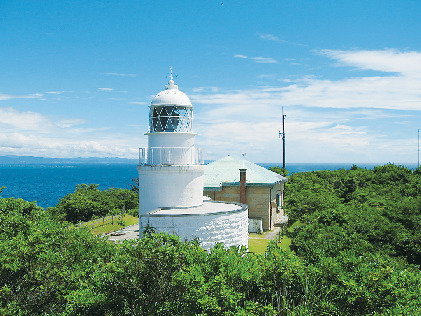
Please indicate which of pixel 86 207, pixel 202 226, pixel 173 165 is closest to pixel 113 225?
pixel 86 207

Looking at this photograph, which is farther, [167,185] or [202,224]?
[167,185]

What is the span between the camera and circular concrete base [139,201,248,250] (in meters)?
17.2

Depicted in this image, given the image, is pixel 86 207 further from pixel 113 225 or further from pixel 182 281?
pixel 182 281

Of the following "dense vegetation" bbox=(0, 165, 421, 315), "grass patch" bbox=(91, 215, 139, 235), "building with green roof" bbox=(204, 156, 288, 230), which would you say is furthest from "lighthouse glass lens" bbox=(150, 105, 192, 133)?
"grass patch" bbox=(91, 215, 139, 235)

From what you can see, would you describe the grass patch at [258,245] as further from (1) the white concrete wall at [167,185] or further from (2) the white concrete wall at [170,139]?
(2) the white concrete wall at [170,139]

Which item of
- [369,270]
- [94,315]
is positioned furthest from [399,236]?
[94,315]

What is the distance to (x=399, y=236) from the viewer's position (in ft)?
58.4

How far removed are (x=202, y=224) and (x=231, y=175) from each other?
586 inches

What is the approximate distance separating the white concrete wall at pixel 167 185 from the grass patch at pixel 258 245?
6111 mm

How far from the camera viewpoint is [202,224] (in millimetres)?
17688

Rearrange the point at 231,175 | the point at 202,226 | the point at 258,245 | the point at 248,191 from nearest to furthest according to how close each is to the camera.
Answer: the point at 202,226 → the point at 258,245 → the point at 248,191 → the point at 231,175

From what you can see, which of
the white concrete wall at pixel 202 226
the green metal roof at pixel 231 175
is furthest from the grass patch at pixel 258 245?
the green metal roof at pixel 231 175

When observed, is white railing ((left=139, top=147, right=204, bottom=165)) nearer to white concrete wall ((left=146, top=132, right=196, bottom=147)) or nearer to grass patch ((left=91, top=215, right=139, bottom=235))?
white concrete wall ((left=146, top=132, right=196, bottom=147))

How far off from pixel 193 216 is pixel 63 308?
745 centimetres
